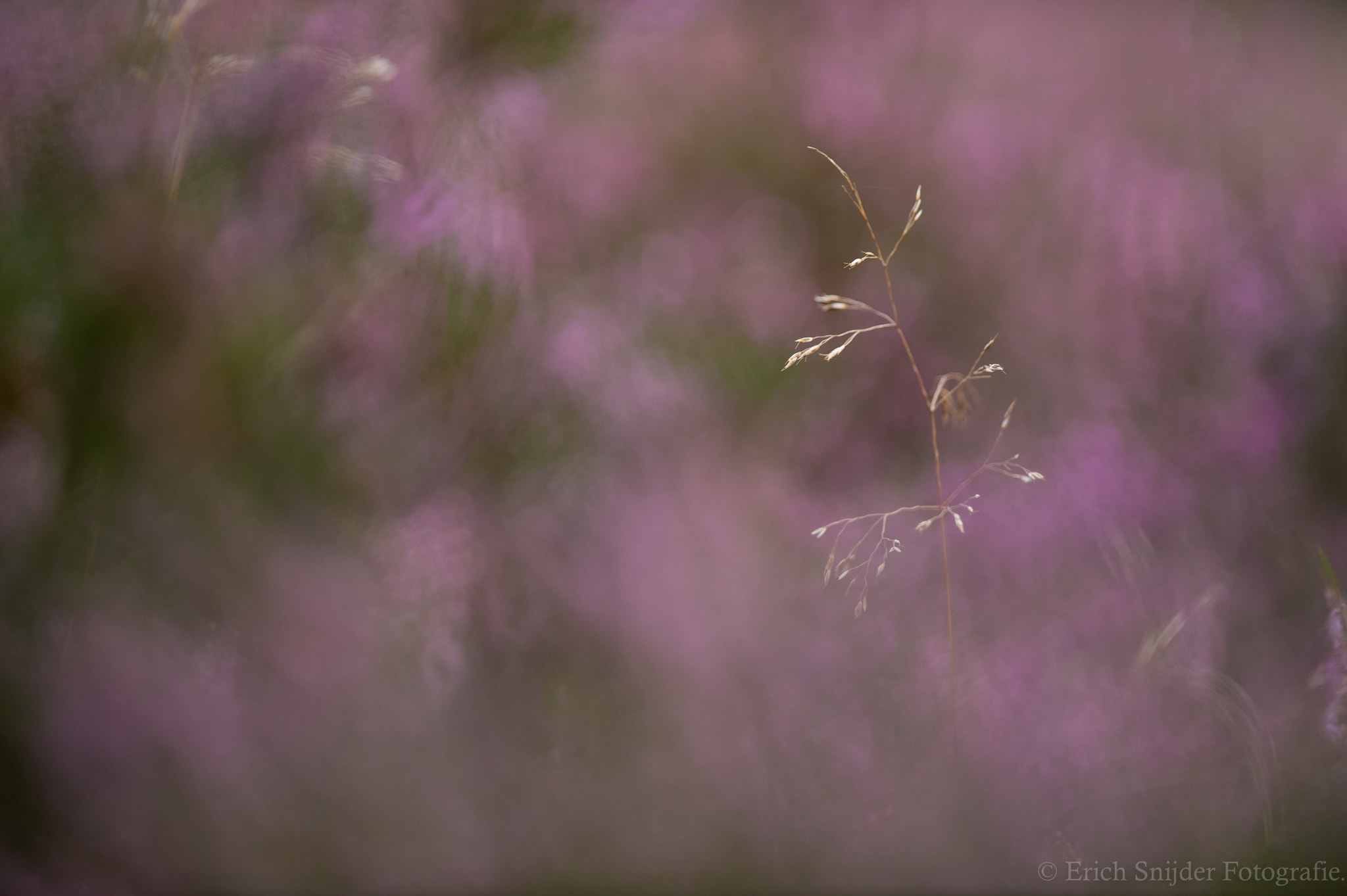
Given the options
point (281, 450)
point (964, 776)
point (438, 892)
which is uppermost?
point (281, 450)

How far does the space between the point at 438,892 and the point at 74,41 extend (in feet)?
3.62

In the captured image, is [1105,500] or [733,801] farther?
[1105,500]

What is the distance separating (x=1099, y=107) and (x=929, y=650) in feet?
2.58

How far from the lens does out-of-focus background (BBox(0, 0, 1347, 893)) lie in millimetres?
880

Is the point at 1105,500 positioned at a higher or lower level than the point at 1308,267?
lower

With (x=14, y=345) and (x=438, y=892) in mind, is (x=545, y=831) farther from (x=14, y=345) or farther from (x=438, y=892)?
(x=14, y=345)

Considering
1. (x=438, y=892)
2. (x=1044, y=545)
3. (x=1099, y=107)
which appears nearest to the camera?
(x=438, y=892)

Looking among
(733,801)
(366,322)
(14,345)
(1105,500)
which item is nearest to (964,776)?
(733,801)

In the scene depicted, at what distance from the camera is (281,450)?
1005 mm

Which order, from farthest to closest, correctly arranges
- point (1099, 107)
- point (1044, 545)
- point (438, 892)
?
point (1099, 107) → point (1044, 545) → point (438, 892)

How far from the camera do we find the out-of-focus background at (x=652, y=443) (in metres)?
0.88

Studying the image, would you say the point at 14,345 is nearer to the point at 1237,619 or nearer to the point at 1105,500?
the point at 1105,500

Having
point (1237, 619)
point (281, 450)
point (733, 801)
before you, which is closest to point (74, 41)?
point (281, 450)

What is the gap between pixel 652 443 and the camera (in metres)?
1.04
